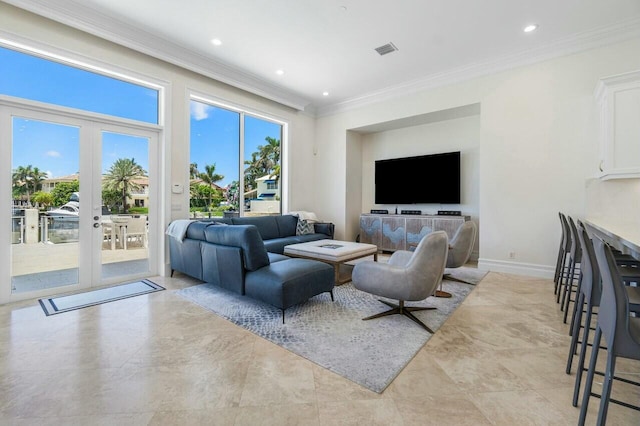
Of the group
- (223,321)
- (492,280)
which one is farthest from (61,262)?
(492,280)

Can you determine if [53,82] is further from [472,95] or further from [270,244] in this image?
[472,95]

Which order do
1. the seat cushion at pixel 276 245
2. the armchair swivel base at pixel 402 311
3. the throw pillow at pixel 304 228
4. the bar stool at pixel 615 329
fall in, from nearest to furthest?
the bar stool at pixel 615 329 < the armchair swivel base at pixel 402 311 < the seat cushion at pixel 276 245 < the throw pillow at pixel 304 228

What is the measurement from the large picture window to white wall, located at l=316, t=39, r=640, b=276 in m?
3.44

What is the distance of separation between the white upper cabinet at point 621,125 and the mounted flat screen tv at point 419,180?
2235 mm

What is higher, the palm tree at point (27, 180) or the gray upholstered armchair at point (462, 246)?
the palm tree at point (27, 180)

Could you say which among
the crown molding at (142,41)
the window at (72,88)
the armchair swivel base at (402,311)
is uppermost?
the crown molding at (142,41)

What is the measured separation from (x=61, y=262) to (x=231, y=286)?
2241 mm

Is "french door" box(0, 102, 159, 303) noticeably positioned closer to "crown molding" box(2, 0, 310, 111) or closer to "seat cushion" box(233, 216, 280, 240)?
"crown molding" box(2, 0, 310, 111)

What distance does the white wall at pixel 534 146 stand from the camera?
3906 millimetres

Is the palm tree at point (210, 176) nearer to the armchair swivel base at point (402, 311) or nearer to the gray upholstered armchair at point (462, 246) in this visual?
the armchair swivel base at point (402, 311)

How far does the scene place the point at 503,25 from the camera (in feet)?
12.0

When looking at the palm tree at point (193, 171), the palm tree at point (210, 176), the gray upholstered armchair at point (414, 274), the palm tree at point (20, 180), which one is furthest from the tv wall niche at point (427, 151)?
the palm tree at point (20, 180)

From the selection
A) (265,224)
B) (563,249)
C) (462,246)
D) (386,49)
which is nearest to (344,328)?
(462,246)

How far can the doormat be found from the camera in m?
3.03
